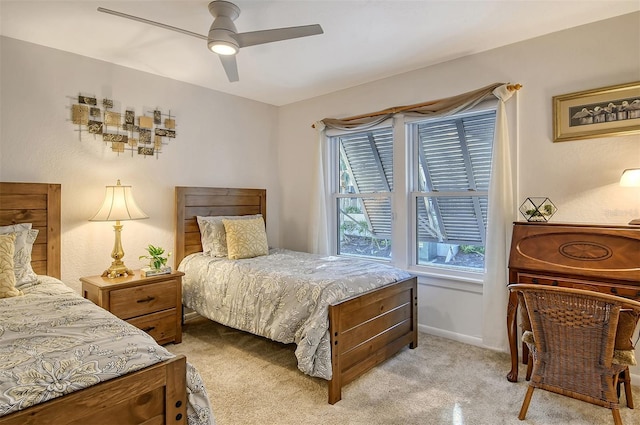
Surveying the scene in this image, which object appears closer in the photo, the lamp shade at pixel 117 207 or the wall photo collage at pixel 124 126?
the lamp shade at pixel 117 207

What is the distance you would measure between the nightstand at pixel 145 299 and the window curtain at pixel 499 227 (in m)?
2.63

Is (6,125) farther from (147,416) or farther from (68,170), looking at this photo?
(147,416)

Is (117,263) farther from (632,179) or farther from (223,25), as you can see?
(632,179)

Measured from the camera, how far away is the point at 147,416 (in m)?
1.37

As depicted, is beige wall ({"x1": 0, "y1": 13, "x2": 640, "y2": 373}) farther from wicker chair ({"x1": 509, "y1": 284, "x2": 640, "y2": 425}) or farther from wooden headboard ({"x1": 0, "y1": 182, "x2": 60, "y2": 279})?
wicker chair ({"x1": 509, "y1": 284, "x2": 640, "y2": 425})

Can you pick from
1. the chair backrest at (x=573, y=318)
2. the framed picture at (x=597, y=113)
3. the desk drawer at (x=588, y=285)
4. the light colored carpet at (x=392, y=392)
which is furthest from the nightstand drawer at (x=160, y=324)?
the framed picture at (x=597, y=113)

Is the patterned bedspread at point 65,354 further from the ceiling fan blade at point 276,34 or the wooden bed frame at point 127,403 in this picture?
the ceiling fan blade at point 276,34

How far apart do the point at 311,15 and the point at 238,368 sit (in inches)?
101

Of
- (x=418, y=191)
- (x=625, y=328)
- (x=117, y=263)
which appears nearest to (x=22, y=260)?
(x=117, y=263)

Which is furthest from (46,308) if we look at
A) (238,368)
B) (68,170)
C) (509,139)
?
(509,139)

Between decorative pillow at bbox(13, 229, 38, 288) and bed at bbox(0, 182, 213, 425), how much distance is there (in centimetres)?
47

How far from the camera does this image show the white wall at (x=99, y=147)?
2.76 metres

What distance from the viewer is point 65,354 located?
1.29m

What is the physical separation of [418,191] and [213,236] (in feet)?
6.86
